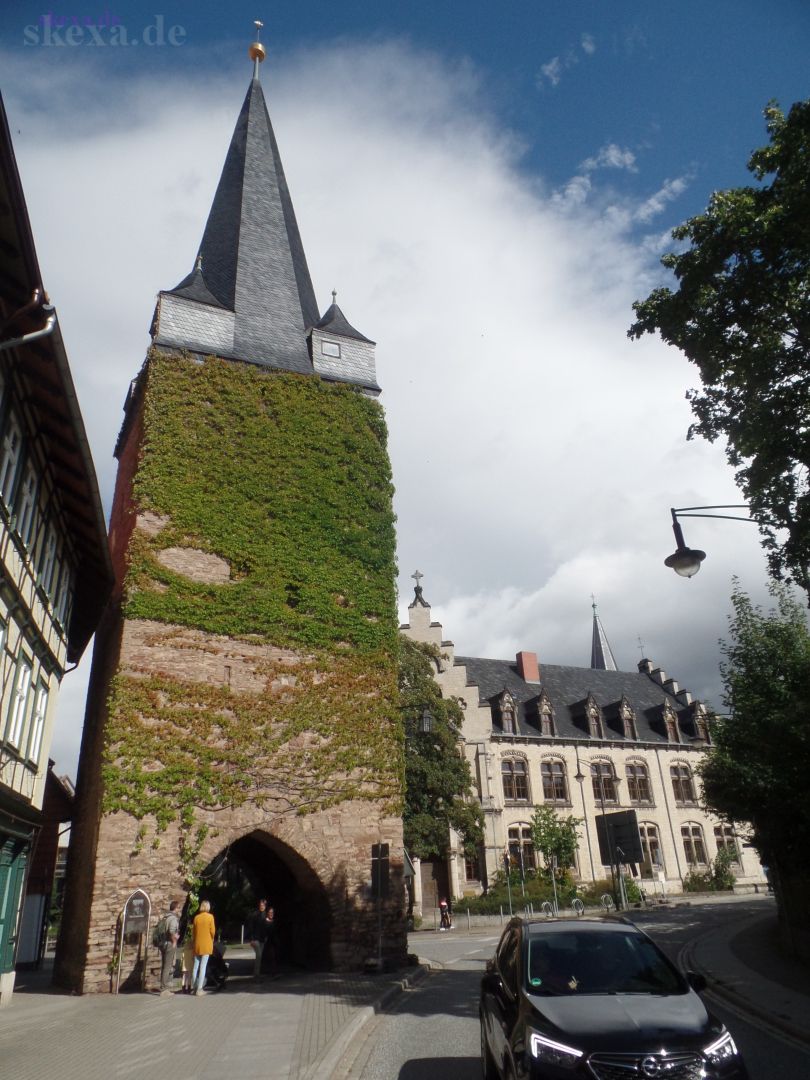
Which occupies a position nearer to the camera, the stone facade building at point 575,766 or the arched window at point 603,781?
the stone facade building at point 575,766

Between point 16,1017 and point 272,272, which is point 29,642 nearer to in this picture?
point 16,1017

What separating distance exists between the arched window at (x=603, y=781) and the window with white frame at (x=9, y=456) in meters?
39.3

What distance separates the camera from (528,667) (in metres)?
49.9

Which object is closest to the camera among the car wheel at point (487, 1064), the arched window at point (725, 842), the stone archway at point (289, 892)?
→ the car wheel at point (487, 1064)

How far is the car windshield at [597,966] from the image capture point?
5.94 metres

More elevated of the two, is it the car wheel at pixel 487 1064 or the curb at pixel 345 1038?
the car wheel at pixel 487 1064

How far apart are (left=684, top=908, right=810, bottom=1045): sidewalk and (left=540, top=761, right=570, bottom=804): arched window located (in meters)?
21.5

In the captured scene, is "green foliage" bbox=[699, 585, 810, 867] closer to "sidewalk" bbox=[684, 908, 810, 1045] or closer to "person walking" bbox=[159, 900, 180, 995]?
"sidewalk" bbox=[684, 908, 810, 1045]

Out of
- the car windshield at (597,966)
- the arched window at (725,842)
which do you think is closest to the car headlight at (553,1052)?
the car windshield at (597,966)

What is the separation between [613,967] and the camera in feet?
20.4

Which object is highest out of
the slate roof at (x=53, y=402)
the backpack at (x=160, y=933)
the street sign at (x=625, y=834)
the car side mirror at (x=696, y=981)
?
the slate roof at (x=53, y=402)

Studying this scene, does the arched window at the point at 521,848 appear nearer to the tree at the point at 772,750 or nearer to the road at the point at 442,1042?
the tree at the point at 772,750

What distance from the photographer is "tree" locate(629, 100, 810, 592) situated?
11.8 metres

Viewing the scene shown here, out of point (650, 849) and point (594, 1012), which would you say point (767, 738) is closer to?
point (594, 1012)
